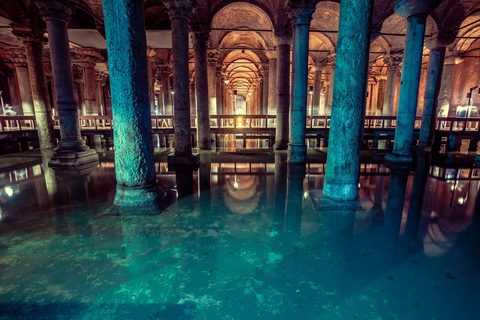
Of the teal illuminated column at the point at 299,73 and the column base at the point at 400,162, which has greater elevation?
the teal illuminated column at the point at 299,73

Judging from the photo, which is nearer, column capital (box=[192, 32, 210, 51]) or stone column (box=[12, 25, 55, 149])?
column capital (box=[192, 32, 210, 51])

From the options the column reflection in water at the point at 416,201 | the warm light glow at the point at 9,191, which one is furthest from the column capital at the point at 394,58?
the warm light glow at the point at 9,191

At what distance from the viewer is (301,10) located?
22.6 ft

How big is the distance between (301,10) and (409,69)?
12.4 feet

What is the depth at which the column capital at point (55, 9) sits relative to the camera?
6.68 meters

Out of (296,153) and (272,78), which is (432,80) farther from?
(272,78)

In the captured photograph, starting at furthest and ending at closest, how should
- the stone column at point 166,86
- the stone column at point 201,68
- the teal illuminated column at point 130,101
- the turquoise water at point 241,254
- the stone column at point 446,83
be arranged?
the stone column at point 166,86, the stone column at point 446,83, the stone column at point 201,68, the teal illuminated column at point 130,101, the turquoise water at point 241,254

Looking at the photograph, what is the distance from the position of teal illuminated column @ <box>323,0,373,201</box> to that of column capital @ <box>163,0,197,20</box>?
4.50m

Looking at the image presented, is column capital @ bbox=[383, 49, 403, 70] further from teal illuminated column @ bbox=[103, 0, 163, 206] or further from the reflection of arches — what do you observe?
teal illuminated column @ bbox=[103, 0, 163, 206]

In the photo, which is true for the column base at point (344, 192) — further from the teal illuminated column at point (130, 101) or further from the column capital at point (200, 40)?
the column capital at point (200, 40)

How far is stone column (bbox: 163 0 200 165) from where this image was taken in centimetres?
660

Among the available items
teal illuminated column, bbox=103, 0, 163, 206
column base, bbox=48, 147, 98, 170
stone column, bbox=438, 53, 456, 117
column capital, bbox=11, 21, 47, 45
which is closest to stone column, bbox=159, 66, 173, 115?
column capital, bbox=11, 21, 47, 45

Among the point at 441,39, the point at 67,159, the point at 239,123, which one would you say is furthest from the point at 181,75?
the point at 441,39

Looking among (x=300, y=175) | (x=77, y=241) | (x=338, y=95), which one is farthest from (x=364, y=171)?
(x=77, y=241)
